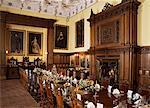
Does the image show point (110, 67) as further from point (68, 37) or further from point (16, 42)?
point (16, 42)

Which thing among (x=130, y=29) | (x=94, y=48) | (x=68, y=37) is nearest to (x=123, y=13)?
(x=130, y=29)

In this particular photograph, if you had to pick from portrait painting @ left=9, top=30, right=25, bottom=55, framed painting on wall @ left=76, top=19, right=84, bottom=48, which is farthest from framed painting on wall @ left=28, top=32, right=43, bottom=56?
framed painting on wall @ left=76, top=19, right=84, bottom=48

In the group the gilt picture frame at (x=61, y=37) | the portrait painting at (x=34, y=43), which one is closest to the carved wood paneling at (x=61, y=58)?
the gilt picture frame at (x=61, y=37)

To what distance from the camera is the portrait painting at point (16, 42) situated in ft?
44.0

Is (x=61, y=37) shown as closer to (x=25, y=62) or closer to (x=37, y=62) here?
(x=37, y=62)

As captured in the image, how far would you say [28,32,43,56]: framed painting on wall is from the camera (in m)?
14.2

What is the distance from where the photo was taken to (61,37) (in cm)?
1491

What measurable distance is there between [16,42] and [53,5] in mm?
4171

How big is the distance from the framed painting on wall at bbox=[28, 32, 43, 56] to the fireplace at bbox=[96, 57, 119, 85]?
630 cm

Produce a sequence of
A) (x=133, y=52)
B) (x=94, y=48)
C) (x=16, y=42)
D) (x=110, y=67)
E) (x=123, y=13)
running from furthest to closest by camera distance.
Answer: (x=16, y=42), (x=94, y=48), (x=110, y=67), (x=123, y=13), (x=133, y=52)

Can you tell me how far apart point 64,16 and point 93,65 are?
6.47m

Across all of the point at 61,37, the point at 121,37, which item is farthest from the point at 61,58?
the point at 121,37

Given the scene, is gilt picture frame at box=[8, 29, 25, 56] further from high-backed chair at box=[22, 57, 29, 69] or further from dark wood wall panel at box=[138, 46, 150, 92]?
dark wood wall panel at box=[138, 46, 150, 92]

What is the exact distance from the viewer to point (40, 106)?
580 centimetres
